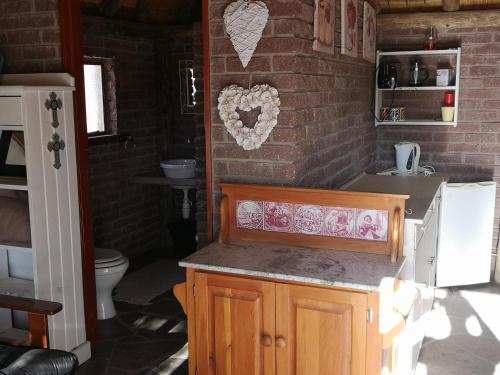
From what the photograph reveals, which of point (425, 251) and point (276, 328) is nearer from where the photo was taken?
→ point (276, 328)

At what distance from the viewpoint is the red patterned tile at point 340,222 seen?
8.30 feet

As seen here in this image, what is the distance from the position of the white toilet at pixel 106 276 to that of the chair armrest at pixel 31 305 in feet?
3.88

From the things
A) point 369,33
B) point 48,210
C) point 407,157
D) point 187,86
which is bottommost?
point 48,210

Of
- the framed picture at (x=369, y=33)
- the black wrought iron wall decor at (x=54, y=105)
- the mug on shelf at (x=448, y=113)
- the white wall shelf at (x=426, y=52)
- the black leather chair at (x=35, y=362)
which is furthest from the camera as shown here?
the mug on shelf at (x=448, y=113)

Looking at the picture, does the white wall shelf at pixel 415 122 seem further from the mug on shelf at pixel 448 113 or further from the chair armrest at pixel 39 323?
the chair armrest at pixel 39 323

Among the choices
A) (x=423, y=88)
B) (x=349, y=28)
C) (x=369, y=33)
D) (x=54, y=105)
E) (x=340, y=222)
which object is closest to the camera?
(x=340, y=222)

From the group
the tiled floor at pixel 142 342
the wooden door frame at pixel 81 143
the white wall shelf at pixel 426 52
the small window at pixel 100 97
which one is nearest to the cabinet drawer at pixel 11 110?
the wooden door frame at pixel 81 143

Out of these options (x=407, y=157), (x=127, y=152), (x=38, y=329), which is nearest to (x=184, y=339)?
(x=38, y=329)

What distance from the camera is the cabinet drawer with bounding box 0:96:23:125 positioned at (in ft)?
9.44

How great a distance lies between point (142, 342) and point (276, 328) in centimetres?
151

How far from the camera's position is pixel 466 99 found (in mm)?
4617

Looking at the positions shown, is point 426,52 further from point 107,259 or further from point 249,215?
point 107,259

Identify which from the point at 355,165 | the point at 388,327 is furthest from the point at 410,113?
the point at 388,327

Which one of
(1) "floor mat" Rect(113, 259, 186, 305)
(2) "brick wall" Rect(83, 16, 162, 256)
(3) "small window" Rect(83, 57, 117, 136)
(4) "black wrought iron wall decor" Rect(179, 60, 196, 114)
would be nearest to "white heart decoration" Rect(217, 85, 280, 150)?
(1) "floor mat" Rect(113, 259, 186, 305)
